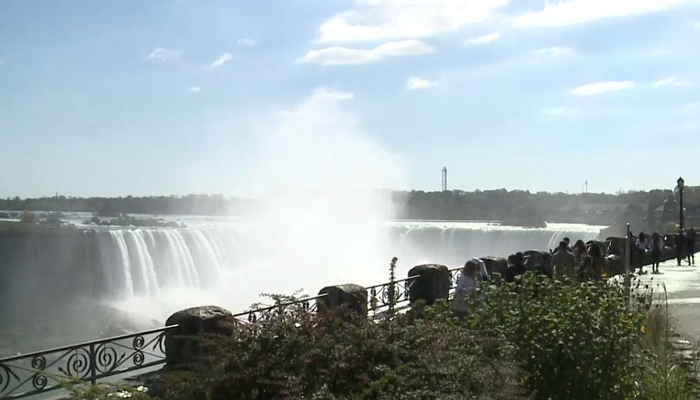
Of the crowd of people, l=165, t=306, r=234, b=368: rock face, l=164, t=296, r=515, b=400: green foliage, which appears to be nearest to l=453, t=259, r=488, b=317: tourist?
the crowd of people

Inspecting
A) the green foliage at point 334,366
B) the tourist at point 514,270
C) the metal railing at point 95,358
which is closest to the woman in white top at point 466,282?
the metal railing at point 95,358

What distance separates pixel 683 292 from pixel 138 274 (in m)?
25.4

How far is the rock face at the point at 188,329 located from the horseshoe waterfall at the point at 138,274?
80.3 feet

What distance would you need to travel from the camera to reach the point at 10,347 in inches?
1175

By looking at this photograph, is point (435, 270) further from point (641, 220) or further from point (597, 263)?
point (641, 220)

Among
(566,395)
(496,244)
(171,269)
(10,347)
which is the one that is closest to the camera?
(566,395)

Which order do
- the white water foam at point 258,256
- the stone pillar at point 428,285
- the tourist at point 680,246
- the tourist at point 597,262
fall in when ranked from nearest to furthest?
the tourist at point 597,262, the stone pillar at point 428,285, the tourist at point 680,246, the white water foam at point 258,256

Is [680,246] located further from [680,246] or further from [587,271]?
[587,271]

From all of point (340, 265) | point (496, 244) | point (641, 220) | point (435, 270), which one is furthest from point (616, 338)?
point (641, 220)

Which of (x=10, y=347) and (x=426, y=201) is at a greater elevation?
(x=426, y=201)

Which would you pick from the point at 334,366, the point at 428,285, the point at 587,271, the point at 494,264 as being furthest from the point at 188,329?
the point at 494,264

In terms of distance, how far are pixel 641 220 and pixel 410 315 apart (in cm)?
6222

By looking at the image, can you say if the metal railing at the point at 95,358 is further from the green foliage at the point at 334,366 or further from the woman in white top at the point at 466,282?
the woman in white top at the point at 466,282

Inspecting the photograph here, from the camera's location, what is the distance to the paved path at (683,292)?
1088 cm
